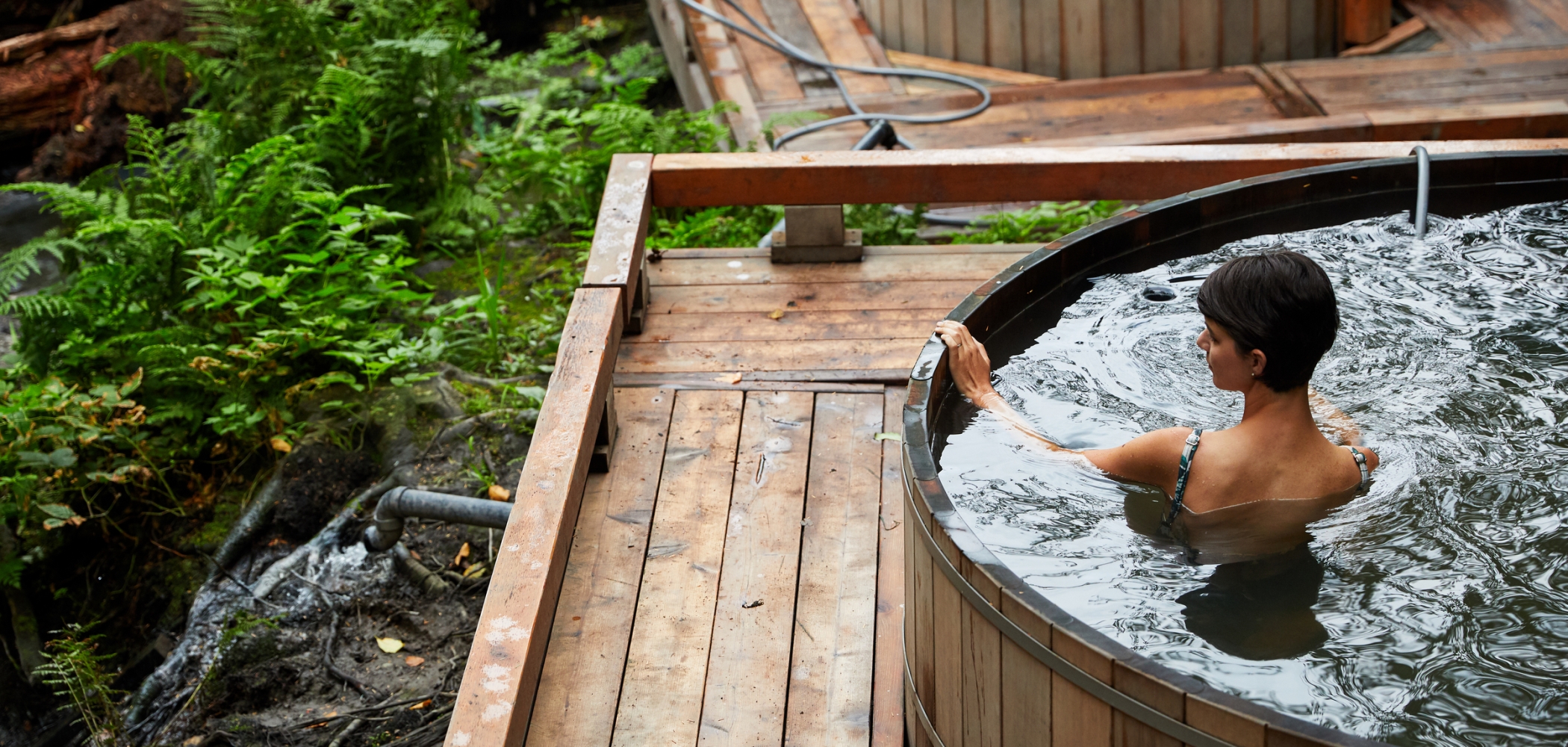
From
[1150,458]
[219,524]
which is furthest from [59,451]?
[1150,458]

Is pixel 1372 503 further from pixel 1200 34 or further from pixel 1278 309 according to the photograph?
pixel 1200 34

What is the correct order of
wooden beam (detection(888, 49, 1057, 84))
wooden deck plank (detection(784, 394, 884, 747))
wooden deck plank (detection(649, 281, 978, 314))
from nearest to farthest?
wooden deck plank (detection(784, 394, 884, 747)), wooden deck plank (detection(649, 281, 978, 314)), wooden beam (detection(888, 49, 1057, 84))

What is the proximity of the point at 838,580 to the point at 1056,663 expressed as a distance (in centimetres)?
118

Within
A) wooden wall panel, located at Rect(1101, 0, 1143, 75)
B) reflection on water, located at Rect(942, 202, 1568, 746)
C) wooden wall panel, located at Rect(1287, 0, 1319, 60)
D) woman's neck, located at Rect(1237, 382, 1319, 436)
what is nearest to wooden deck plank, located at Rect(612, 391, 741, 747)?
reflection on water, located at Rect(942, 202, 1568, 746)

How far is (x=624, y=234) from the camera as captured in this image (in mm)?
3881

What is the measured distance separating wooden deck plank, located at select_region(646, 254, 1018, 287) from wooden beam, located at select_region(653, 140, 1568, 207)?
27 centimetres

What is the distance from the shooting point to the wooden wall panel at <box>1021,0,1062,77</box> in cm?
665

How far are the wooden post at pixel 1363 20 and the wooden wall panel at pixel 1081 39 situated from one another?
1.38 m

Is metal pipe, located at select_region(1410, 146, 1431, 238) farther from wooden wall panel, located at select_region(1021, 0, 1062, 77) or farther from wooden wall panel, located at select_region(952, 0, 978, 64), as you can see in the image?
wooden wall panel, located at select_region(952, 0, 978, 64)

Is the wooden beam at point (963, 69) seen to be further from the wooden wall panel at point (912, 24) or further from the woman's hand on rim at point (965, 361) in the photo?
the woman's hand on rim at point (965, 361)

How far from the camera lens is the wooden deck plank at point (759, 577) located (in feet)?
8.52

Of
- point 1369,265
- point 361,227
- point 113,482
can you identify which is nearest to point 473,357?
point 361,227

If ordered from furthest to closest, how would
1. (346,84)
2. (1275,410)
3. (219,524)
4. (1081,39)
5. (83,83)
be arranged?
(83,83) → (1081,39) → (346,84) → (219,524) → (1275,410)

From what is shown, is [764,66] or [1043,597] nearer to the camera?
[1043,597]
